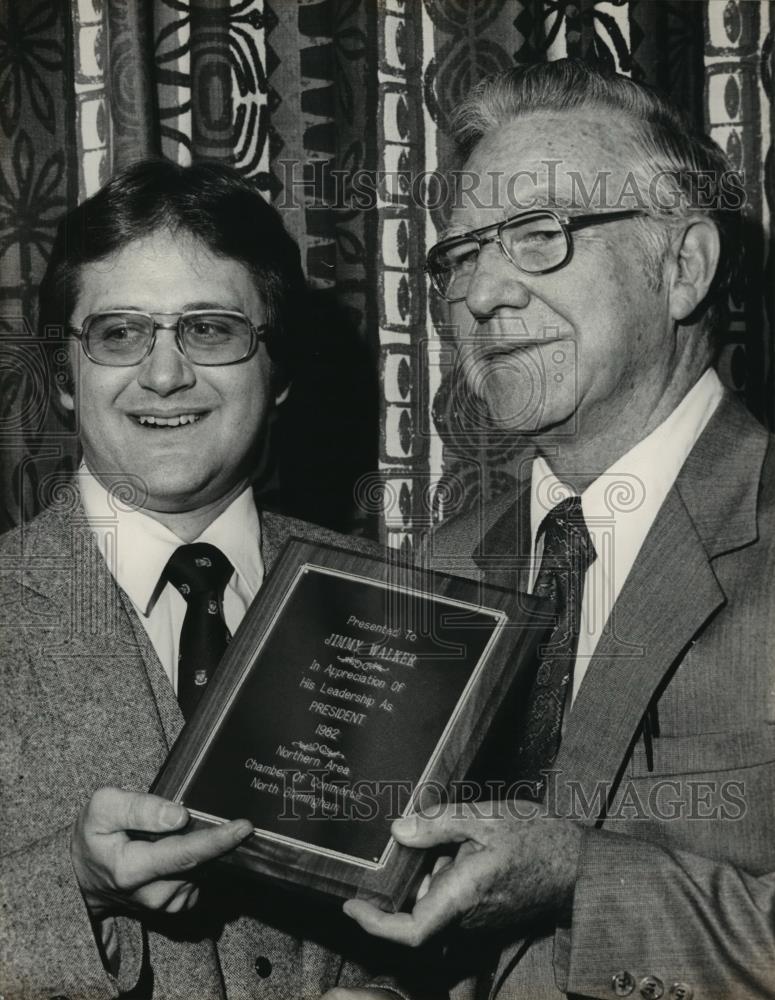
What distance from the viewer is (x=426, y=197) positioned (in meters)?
2.18

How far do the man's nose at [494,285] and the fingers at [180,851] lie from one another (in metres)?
0.83

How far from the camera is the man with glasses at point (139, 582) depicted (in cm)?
149

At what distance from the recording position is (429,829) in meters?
1.36

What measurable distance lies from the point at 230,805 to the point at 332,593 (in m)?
0.29

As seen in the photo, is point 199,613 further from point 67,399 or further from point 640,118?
point 640,118

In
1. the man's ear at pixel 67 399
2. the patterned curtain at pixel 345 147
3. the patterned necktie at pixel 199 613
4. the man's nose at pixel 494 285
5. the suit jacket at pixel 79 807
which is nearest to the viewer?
the suit jacket at pixel 79 807

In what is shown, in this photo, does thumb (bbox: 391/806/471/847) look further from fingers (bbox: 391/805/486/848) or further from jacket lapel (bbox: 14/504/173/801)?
jacket lapel (bbox: 14/504/173/801)

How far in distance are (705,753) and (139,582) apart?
2.67 ft

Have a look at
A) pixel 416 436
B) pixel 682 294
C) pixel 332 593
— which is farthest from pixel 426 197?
pixel 332 593

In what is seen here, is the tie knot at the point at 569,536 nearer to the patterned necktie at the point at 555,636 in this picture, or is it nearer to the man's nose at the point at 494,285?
the patterned necktie at the point at 555,636

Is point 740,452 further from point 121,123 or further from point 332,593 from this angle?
point 121,123

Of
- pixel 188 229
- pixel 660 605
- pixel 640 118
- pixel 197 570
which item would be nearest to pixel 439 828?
pixel 660 605
